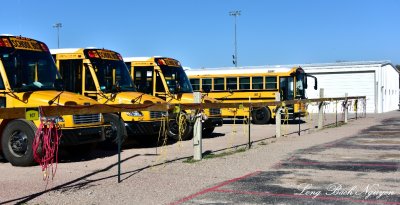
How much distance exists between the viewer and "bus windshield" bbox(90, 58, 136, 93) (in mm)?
14016

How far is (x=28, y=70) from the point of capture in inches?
448

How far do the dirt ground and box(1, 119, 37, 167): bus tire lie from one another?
0.19 meters

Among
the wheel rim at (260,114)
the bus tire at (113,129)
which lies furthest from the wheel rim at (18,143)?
the wheel rim at (260,114)

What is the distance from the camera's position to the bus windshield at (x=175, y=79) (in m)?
17.0

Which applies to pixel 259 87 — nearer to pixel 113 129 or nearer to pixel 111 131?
pixel 113 129

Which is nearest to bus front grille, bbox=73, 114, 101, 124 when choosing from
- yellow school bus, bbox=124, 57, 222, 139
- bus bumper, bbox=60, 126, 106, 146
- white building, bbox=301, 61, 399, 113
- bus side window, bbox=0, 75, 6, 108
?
bus bumper, bbox=60, 126, 106, 146

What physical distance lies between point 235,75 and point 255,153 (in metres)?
14.6

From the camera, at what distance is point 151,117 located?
559 inches

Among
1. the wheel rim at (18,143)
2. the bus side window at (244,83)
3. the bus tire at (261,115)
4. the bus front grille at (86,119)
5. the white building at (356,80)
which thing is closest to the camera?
Answer: the wheel rim at (18,143)

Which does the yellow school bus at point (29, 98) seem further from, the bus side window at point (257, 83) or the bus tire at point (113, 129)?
the bus side window at point (257, 83)

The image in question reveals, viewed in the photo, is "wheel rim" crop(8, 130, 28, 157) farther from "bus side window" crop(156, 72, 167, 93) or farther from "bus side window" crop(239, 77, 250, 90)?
"bus side window" crop(239, 77, 250, 90)

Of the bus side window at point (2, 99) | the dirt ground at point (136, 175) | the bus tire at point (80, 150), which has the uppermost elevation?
the bus side window at point (2, 99)

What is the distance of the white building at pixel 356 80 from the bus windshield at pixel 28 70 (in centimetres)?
3339

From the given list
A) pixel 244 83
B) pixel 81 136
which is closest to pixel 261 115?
pixel 244 83
